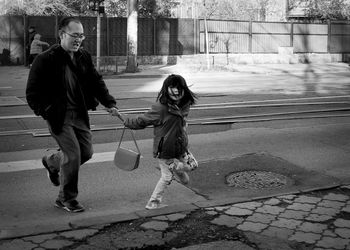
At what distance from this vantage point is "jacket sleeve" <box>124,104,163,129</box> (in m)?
4.78

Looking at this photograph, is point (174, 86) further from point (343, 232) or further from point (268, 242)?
point (343, 232)

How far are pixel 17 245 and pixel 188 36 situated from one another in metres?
25.1

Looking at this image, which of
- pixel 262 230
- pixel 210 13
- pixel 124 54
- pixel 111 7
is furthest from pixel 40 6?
pixel 262 230

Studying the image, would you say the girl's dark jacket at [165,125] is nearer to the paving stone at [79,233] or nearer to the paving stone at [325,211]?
the paving stone at [79,233]

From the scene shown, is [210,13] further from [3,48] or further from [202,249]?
[202,249]

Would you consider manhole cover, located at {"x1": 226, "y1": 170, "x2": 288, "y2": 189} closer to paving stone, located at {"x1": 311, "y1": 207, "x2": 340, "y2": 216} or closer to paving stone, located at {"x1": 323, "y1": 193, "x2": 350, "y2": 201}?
paving stone, located at {"x1": 323, "y1": 193, "x2": 350, "y2": 201}

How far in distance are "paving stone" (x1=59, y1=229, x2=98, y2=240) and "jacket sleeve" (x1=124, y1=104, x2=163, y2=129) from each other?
39.5 inches

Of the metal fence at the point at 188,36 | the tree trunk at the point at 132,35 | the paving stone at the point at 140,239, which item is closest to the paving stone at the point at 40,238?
the paving stone at the point at 140,239

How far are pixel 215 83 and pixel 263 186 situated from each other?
12.3 metres

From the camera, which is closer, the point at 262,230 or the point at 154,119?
the point at 262,230

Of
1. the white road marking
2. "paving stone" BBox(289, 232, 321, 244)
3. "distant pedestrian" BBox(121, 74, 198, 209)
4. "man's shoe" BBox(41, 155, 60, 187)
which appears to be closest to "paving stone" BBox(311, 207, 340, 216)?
"paving stone" BBox(289, 232, 321, 244)

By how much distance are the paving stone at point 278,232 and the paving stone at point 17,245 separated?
191 centimetres

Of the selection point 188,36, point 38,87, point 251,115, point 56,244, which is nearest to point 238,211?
point 56,244

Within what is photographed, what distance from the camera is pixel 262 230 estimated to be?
14.7ft
